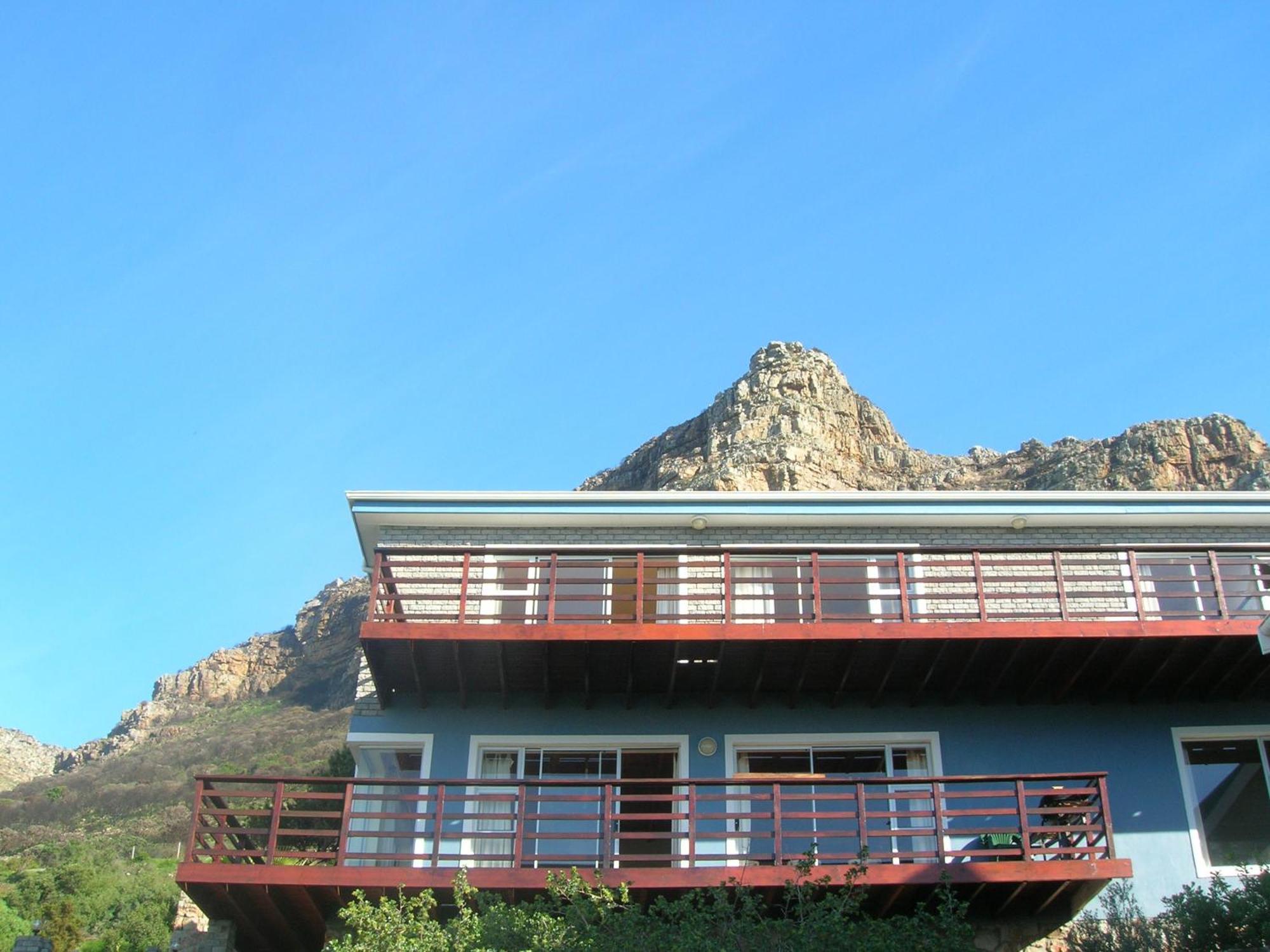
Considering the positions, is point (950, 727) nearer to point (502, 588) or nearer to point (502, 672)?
point (502, 672)

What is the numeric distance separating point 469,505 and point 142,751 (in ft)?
199

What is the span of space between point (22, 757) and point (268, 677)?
18.7m

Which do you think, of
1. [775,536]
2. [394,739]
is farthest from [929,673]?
[394,739]

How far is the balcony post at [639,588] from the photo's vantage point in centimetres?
1741

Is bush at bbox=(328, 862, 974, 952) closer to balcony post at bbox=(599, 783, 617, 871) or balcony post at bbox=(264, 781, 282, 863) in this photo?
balcony post at bbox=(599, 783, 617, 871)

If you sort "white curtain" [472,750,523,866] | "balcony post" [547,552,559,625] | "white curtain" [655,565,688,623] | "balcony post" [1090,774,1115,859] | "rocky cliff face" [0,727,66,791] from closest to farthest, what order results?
"balcony post" [1090,774,1115,859] → "white curtain" [472,750,523,866] → "balcony post" [547,552,559,625] → "white curtain" [655,565,688,623] → "rocky cliff face" [0,727,66,791]

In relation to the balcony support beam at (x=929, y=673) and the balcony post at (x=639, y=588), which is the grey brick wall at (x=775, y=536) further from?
the balcony support beam at (x=929, y=673)

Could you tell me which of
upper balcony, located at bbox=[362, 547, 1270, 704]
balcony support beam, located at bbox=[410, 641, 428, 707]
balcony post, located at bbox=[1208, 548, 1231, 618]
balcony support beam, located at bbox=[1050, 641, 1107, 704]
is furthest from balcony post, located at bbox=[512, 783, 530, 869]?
balcony post, located at bbox=[1208, 548, 1231, 618]

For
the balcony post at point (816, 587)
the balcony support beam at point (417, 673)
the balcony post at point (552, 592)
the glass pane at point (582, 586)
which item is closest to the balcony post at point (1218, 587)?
the balcony post at point (816, 587)

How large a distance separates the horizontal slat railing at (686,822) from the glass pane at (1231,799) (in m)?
1.77

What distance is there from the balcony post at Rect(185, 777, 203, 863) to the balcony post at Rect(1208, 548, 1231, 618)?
514 inches

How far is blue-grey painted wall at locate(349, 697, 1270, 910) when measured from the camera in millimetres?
17891

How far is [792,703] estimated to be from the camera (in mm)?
18328

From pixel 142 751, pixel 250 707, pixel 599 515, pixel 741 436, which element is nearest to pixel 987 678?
pixel 599 515
